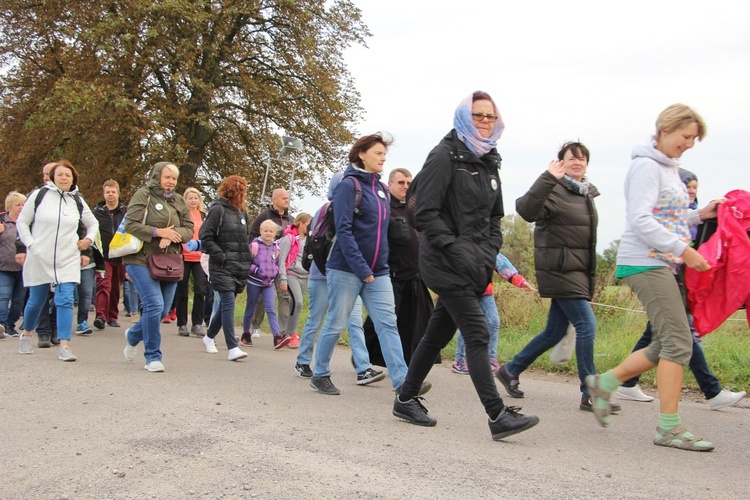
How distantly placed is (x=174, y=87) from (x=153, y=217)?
1888cm

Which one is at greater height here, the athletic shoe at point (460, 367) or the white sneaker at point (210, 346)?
the athletic shoe at point (460, 367)

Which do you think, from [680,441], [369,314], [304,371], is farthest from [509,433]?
[304,371]

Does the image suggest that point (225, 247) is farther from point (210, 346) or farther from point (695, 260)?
point (695, 260)

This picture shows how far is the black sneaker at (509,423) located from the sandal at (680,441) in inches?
32.4

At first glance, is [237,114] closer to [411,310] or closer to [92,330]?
[92,330]

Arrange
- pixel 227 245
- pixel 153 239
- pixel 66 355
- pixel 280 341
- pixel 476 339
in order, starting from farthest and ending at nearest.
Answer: pixel 280 341, pixel 227 245, pixel 66 355, pixel 153 239, pixel 476 339

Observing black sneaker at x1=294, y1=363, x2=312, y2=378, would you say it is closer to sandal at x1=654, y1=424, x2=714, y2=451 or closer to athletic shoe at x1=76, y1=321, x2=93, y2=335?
sandal at x1=654, y1=424, x2=714, y2=451

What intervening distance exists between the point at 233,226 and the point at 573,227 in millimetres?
4266

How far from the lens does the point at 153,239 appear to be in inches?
311

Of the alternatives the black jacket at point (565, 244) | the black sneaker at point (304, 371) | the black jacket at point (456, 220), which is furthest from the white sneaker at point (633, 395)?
the black sneaker at point (304, 371)

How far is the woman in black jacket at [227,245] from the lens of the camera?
9.05 m

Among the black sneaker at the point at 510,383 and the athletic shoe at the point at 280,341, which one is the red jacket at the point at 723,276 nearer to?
the black sneaker at the point at 510,383

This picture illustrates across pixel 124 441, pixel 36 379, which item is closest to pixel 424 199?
pixel 124 441

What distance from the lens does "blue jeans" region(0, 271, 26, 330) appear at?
427 inches
